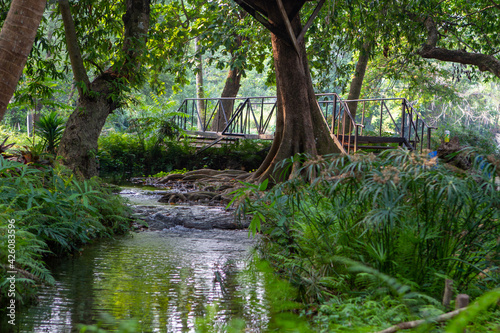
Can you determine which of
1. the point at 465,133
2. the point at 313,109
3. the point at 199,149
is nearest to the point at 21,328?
the point at 313,109

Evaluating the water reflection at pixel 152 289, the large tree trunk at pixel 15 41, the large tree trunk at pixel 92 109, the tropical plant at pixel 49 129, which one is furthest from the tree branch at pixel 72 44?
the water reflection at pixel 152 289

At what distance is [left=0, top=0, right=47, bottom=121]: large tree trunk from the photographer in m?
4.41

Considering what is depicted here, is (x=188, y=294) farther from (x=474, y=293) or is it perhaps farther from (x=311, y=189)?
(x=474, y=293)

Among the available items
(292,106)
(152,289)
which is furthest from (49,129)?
(292,106)

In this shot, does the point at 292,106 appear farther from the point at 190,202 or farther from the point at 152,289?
the point at 152,289

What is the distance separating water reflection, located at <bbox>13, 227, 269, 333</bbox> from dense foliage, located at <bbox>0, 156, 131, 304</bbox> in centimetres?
20

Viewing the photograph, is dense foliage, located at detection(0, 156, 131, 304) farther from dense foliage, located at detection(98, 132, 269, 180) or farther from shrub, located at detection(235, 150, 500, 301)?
dense foliage, located at detection(98, 132, 269, 180)

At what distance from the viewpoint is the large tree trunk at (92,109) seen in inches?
335

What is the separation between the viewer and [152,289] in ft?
12.8

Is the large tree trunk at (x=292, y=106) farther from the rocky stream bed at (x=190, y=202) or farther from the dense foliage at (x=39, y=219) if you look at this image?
the dense foliage at (x=39, y=219)

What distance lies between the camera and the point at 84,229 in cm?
531

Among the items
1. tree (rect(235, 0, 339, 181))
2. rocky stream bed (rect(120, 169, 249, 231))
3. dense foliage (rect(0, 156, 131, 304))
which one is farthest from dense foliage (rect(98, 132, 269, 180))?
dense foliage (rect(0, 156, 131, 304))

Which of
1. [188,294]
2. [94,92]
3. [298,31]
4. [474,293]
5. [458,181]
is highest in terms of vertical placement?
[298,31]

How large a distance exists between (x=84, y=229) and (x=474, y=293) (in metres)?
4.03
